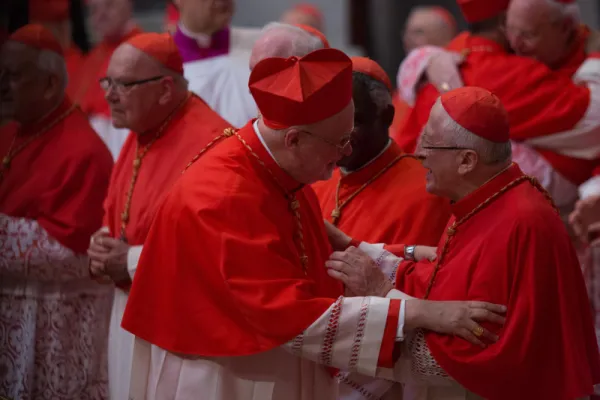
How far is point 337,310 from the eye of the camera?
3.25 meters

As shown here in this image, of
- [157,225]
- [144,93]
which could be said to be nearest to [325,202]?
[144,93]

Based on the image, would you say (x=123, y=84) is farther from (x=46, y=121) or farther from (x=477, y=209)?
(x=477, y=209)

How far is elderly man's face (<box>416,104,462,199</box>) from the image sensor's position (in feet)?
11.4

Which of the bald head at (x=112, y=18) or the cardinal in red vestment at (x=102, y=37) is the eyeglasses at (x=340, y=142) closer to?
the cardinal in red vestment at (x=102, y=37)

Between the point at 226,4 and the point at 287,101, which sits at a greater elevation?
the point at 287,101

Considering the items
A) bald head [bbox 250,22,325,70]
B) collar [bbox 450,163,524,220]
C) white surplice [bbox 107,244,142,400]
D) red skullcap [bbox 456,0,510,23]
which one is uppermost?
bald head [bbox 250,22,325,70]

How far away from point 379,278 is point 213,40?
10.2ft

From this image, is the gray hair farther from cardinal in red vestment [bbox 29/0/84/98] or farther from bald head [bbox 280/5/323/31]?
bald head [bbox 280/5/323/31]

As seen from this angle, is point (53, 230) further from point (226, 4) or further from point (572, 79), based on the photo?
point (572, 79)

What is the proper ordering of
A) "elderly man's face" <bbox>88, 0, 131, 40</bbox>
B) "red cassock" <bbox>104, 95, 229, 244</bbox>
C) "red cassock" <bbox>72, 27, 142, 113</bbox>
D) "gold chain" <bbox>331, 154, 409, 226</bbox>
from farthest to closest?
1. "elderly man's face" <bbox>88, 0, 131, 40</bbox>
2. "red cassock" <bbox>72, 27, 142, 113</bbox>
3. "red cassock" <bbox>104, 95, 229, 244</bbox>
4. "gold chain" <bbox>331, 154, 409, 226</bbox>

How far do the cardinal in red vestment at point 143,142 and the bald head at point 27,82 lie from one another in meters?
0.65

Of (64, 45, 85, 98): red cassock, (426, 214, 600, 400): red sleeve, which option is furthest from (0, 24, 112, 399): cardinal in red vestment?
(64, 45, 85, 98): red cassock

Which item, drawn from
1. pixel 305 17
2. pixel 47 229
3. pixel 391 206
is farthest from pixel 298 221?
pixel 305 17

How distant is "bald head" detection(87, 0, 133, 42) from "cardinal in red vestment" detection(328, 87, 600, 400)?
5181 millimetres
